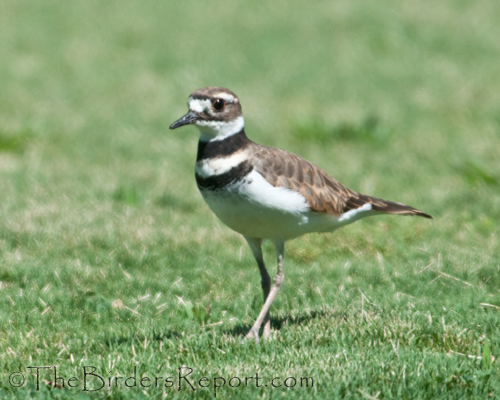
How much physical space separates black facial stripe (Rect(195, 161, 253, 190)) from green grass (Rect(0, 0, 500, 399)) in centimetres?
95

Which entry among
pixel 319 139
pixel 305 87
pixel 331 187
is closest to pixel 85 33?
pixel 305 87

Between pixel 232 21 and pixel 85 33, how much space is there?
2.95 metres

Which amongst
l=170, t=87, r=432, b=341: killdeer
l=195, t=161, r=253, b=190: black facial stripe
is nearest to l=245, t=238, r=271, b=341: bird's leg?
l=170, t=87, r=432, b=341: killdeer

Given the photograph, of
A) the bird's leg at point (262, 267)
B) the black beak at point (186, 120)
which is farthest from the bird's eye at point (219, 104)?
the bird's leg at point (262, 267)

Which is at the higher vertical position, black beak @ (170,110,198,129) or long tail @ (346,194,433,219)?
black beak @ (170,110,198,129)

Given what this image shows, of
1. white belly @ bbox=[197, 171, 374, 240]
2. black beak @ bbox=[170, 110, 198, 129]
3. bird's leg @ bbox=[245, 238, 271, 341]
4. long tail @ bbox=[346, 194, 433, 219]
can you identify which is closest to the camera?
white belly @ bbox=[197, 171, 374, 240]

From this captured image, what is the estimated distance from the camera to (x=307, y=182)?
4988 mm

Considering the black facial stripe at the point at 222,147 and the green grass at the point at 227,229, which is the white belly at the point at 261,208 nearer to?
the black facial stripe at the point at 222,147

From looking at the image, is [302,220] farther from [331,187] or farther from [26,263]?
[26,263]

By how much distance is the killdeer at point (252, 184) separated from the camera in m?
4.62

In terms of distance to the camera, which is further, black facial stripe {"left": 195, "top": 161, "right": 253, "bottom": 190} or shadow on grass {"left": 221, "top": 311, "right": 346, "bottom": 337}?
shadow on grass {"left": 221, "top": 311, "right": 346, "bottom": 337}

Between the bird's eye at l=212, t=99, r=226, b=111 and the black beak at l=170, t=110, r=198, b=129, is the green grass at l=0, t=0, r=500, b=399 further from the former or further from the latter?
the bird's eye at l=212, t=99, r=226, b=111

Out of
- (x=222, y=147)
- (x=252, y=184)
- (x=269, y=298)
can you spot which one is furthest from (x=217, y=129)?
(x=269, y=298)

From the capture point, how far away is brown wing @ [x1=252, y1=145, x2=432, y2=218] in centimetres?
477
